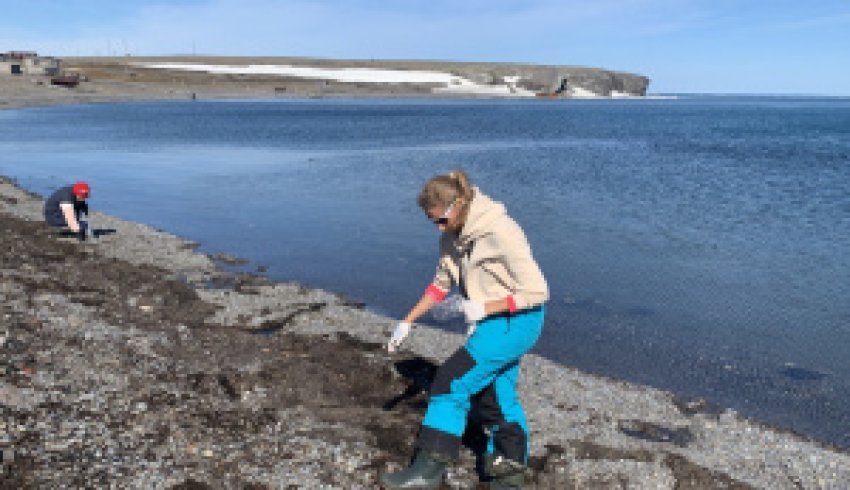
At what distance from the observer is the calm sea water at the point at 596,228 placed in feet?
37.3

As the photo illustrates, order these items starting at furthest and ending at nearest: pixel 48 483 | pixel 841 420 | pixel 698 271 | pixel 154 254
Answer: pixel 698 271
pixel 154 254
pixel 841 420
pixel 48 483

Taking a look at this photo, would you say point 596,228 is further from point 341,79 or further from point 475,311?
point 341,79

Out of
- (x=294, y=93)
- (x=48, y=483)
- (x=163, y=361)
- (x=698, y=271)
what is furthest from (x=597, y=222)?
(x=294, y=93)

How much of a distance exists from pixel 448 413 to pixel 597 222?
1785 cm

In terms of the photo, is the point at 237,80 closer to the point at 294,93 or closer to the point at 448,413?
the point at 294,93

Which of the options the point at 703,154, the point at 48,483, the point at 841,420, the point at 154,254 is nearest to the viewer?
the point at 48,483

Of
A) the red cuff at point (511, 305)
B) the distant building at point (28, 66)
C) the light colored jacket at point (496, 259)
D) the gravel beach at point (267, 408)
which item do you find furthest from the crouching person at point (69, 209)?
the distant building at point (28, 66)

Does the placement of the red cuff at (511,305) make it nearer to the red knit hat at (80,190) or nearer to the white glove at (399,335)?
the white glove at (399,335)

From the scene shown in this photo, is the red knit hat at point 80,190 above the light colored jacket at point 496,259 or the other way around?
the other way around

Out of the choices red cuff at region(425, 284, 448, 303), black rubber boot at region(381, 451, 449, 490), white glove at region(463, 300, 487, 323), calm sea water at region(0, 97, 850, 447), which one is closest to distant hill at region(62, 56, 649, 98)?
calm sea water at region(0, 97, 850, 447)

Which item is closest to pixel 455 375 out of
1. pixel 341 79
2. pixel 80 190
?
pixel 80 190

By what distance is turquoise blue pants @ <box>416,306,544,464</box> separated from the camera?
557cm

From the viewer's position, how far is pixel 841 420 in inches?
367

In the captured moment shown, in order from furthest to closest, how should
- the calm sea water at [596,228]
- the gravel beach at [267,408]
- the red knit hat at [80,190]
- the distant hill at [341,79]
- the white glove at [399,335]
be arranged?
the distant hill at [341,79]
the red knit hat at [80,190]
the calm sea water at [596,228]
the gravel beach at [267,408]
the white glove at [399,335]
